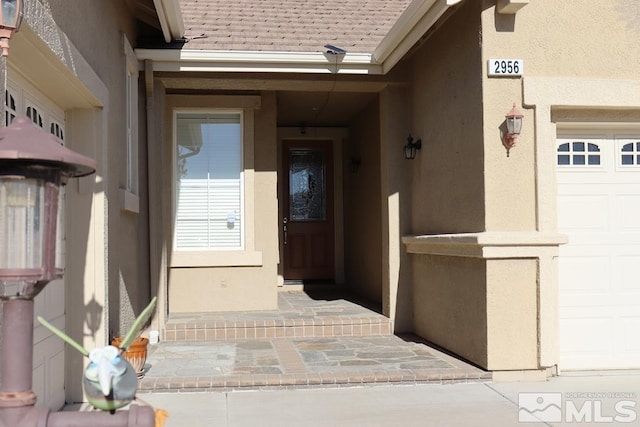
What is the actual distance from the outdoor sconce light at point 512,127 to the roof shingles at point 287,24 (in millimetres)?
2509

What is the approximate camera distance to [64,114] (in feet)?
15.7

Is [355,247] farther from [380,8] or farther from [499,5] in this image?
[499,5]

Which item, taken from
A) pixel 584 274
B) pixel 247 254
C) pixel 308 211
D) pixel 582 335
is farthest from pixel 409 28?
pixel 308 211

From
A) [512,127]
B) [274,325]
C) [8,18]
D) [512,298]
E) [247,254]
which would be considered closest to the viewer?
[8,18]

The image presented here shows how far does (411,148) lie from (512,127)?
1.92 metres

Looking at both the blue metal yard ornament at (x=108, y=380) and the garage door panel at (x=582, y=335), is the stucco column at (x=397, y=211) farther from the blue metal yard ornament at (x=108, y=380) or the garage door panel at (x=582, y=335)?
the blue metal yard ornament at (x=108, y=380)

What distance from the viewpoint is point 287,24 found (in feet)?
25.6

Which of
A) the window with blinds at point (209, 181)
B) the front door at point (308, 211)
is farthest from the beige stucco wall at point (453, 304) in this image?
the front door at point (308, 211)

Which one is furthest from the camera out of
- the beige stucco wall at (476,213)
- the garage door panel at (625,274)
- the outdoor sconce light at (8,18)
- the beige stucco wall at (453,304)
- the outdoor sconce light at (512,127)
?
the garage door panel at (625,274)

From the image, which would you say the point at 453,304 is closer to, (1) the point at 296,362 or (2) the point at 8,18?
(1) the point at 296,362

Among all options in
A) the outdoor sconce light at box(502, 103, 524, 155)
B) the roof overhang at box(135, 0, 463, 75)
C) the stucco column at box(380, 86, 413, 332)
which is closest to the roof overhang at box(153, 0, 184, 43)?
the roof overhang at box(135, 0, 463, 75)

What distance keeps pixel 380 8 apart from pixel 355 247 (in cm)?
379

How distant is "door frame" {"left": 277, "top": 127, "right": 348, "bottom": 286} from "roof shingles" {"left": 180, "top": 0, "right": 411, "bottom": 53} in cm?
250

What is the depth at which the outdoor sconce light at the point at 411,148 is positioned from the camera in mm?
6961
